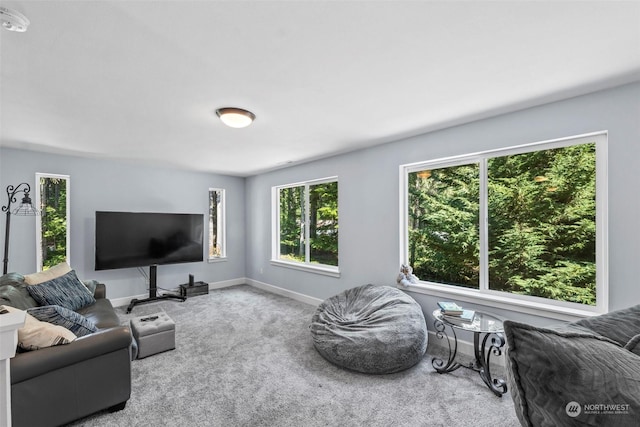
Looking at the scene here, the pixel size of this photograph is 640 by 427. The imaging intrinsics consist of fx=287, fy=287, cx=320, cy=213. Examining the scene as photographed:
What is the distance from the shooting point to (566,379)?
2.64 feet

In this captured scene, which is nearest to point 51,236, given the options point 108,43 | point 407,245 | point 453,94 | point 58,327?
point 58,327

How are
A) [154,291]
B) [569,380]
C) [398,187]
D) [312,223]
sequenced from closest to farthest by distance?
[569,380] < [398,187] < [154,291] < [312,223]

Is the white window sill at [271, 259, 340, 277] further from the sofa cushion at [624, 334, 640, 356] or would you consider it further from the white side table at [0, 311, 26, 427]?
the white side table at [0, 311, 26, 427]

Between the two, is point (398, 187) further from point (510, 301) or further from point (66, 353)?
point (66, 353)

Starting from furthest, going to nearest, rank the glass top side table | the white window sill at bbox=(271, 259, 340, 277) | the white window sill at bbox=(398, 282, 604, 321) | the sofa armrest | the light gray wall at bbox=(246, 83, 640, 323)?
the white window sill at bbox=(271, 259, 340, 277) < the white window sill at bbox=(398, 282, 604, 321) < the glass top side table < the light gray wall at bbox=(246, 83, 640, 323) < the sofa armrest

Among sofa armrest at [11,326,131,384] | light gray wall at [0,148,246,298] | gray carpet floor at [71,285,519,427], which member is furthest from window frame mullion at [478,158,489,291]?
light gray wall at [0,148,246,298]

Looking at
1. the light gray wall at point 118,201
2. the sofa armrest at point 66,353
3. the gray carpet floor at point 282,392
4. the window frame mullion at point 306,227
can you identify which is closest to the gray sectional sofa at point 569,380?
the gray carpet floor at point 282,392

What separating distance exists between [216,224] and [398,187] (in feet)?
13.1

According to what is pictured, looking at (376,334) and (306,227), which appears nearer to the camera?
(376,334)

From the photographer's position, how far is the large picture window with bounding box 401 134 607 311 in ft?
7.82

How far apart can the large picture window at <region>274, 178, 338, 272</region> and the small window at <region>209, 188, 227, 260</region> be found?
1219 millimetres

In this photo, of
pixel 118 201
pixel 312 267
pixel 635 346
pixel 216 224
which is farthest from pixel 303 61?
pixel 216 224

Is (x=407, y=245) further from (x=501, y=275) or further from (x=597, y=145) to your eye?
(x=597, y=145)

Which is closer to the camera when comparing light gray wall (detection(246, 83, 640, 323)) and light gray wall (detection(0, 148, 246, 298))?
light gray wall (detection(246, 83, 640, 323))
